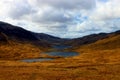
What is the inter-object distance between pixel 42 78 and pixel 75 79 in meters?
8.19

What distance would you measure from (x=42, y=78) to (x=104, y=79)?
47.5ft

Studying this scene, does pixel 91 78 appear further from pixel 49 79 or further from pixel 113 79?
pixel 49 79

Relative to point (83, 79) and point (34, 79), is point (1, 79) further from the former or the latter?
point (83, 79)

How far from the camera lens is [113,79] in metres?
55.7

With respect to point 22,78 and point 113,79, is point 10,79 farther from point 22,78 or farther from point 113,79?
point 113,79

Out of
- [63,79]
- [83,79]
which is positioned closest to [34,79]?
[63,79]

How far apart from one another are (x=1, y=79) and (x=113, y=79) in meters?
25.4

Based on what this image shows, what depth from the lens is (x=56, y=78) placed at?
5853 centimetres

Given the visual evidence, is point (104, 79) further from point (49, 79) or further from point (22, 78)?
point (22, 78)

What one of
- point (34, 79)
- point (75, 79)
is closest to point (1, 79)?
point (34, 79)

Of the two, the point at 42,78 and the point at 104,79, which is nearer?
the point at 104,79

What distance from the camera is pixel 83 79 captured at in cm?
5609

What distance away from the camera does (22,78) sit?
192 ft

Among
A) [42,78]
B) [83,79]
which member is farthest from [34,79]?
[83,79]
